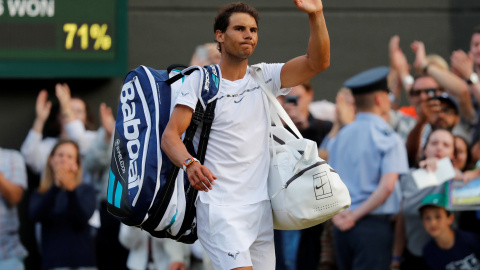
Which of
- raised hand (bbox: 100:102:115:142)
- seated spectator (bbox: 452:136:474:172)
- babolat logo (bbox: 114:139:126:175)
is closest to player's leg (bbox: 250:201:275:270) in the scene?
babolat logo (bbox: 114:139:126:175)

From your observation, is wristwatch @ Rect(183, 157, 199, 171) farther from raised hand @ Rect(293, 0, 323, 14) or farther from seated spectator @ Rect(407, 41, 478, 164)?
seated spectator @ Rect(407, 41, 478, 164)

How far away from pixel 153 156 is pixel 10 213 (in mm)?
4656

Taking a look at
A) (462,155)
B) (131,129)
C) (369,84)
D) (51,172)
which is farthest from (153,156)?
(51,172)

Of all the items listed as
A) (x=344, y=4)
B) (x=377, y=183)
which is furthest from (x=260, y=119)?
(x=344, y=4)

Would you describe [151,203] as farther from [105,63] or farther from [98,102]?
[98,102]

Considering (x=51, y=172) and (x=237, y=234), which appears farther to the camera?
(x=51, y=172)

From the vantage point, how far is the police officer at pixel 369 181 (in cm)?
774

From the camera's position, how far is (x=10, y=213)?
923cm

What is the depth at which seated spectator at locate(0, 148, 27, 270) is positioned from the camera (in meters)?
9.12

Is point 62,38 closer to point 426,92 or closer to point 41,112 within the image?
point 41,112

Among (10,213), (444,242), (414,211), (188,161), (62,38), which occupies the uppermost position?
(62,38)

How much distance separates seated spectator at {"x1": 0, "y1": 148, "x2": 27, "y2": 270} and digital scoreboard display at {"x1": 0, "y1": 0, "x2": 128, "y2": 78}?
1.30m

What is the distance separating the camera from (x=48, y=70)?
10109 millimetres

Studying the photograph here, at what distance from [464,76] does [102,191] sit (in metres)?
3.92
